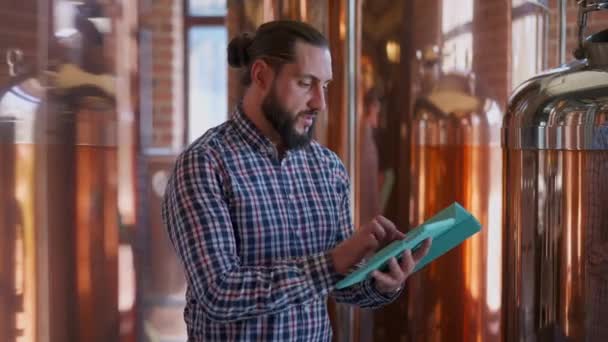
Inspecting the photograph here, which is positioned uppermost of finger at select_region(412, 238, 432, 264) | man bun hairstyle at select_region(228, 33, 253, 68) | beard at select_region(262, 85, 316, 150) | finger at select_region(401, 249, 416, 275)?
man bun hairstyle at select_region(228, 33, 253, 68)

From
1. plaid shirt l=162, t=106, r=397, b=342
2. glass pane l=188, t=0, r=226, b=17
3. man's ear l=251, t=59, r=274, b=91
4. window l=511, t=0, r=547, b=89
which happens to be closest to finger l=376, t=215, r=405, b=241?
plaid shirt l=162, t=106, r=397, b=342

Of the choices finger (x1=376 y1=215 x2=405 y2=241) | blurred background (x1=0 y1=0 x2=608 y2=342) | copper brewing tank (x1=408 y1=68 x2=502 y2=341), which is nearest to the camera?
finger (x1=376 y1=215 x2=405 y2=241)

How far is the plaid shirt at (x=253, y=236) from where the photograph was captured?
3.80 ft

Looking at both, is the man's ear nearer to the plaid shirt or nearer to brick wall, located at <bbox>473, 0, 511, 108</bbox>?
the plaid shirt

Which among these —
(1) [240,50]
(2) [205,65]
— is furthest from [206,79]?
(1) [240,50]

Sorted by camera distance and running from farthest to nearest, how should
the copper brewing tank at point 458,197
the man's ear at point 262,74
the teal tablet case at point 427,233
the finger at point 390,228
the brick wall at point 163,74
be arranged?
1. the copper brewing tank at point 458,197
2. the brick wall at point 163,74
3. the man's ear at point 262,74
4. the finger at point 390,228
5. the teal tablet case at point 427,233

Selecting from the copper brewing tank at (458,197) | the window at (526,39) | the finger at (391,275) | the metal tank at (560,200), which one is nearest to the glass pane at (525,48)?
the window at (526,39)

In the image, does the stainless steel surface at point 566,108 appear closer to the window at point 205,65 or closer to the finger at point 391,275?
the finger at point 391,275

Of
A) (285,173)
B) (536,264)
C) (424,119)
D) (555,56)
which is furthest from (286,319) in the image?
(555,56)

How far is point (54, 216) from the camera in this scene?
60.9 inches

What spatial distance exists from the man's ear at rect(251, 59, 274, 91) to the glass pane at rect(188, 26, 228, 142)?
0.46 metres

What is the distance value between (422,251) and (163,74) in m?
0.83

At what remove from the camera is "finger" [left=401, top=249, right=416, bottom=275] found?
3.76ft

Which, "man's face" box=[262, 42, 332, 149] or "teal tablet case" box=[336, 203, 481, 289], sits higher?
"man's face" box=[262, 42, 332, 149]
